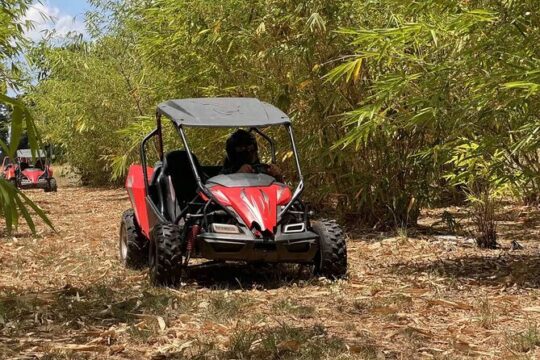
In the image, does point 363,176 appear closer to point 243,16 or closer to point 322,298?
point 243,16

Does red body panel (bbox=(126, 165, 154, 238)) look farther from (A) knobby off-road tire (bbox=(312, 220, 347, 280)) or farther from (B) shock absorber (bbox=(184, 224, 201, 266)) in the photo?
(A) knobby off-road tire (bbox=(312, 220, 347, 280))

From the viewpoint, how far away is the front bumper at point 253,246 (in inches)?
205

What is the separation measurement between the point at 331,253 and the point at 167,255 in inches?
46.3

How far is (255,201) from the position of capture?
17.8 feet

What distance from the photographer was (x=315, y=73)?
27.7 feet

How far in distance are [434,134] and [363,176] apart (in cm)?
92

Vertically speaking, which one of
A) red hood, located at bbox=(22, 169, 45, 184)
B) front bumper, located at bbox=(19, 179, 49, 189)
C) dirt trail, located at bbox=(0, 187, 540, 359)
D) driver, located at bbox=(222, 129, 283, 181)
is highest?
driver, located at bbox=(222, 129, 283, 181)

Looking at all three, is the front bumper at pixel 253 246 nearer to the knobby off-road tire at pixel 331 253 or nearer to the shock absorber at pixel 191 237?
the shock absorber at pixel 191 237

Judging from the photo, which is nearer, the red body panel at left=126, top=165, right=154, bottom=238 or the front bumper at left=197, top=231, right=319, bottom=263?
the front bumper at left=197, top=231, right=319, bottom=263

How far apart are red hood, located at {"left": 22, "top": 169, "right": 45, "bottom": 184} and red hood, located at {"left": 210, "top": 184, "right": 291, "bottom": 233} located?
48.4 ft

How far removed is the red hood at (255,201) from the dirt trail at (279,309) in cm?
49

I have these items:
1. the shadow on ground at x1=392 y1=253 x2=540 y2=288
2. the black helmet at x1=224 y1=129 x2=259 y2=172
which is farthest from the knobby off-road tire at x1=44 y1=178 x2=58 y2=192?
the shadow on ground at x1=392 y1=253 x2=540 y2=288

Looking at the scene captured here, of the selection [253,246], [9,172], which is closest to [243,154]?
[253,246]

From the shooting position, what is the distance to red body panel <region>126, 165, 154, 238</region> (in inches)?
247
